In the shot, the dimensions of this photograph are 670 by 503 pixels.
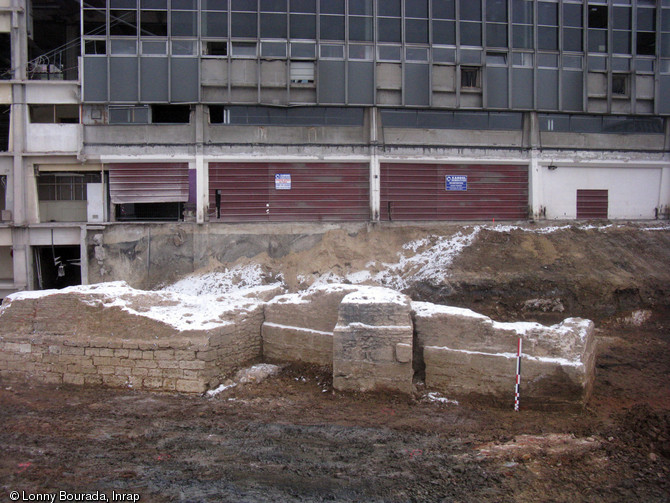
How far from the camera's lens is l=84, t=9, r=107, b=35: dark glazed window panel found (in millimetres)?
19594

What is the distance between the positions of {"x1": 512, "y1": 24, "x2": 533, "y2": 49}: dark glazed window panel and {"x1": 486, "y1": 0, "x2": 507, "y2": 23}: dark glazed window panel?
2.32ft

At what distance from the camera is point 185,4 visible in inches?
742

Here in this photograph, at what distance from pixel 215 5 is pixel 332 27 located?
448cm

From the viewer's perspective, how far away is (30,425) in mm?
7395

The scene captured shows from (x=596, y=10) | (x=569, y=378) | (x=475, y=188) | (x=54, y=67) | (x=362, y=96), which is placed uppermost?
(x=596, y=10)

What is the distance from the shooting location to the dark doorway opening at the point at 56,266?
64.0 feet

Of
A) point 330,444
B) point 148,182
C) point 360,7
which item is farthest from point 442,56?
point 330,444

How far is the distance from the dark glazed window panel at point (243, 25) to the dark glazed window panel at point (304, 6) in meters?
1.56

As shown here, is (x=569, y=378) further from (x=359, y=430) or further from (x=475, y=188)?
(x=475, y=188)

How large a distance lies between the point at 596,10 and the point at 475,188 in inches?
350

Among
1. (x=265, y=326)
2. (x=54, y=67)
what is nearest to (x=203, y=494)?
(x=265, y=326)

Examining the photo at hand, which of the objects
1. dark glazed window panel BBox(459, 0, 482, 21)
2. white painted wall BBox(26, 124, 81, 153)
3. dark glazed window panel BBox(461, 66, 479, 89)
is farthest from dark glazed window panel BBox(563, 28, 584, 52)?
white painted wall BBox(26, 124, 81, 153)

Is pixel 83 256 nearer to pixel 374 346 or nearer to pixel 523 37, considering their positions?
pixel 374 346

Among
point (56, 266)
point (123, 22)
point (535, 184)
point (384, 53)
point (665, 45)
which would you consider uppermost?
point (123, 22)
